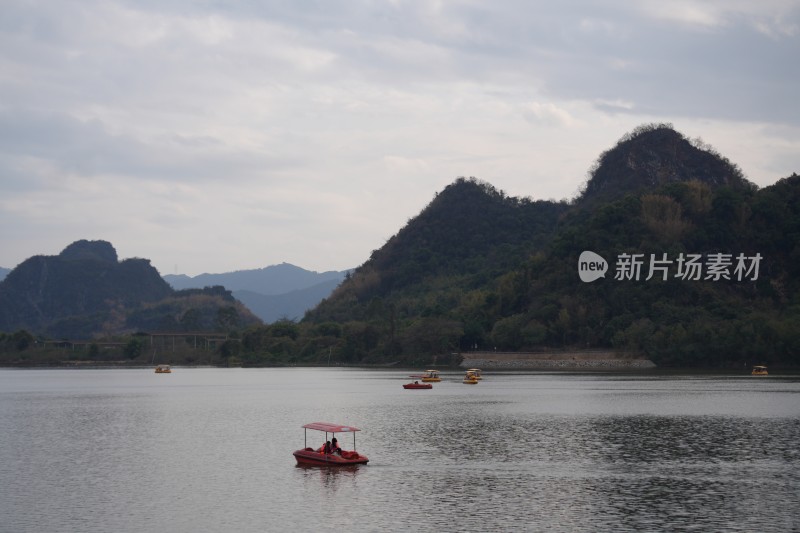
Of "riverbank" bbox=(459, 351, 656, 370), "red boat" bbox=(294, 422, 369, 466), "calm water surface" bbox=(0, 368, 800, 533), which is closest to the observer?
"calm water surface" bbox=(0, 368, 800, 533)

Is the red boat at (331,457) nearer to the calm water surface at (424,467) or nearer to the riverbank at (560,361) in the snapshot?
the calm water surface at (424,467)

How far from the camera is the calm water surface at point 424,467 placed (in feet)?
138

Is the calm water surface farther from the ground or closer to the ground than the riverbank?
closer to the ground

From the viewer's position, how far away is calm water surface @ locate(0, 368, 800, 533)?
42031 millimetres

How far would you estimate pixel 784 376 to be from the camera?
470 ft

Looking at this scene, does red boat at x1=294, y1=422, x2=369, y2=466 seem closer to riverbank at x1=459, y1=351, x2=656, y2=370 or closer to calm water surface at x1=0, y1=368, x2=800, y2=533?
calm water surface at x1=0, y1=368, x2=800, y2=533

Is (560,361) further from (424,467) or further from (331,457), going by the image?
(331,457)

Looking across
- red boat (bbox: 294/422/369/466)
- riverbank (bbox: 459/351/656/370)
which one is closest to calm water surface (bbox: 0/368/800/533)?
red boat (bbox: 294/422/369/466)

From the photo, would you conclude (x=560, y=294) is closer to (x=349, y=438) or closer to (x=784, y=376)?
(x=784, y=376)

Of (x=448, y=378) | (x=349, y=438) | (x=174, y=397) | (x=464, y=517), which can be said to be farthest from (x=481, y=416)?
(x=448, y=378)

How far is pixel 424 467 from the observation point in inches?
2189

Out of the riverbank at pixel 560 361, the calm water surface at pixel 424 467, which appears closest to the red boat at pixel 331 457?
the calm water surface at pixel 424 467

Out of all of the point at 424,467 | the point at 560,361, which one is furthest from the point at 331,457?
the point at 560,361

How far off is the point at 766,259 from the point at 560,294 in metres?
42.4
